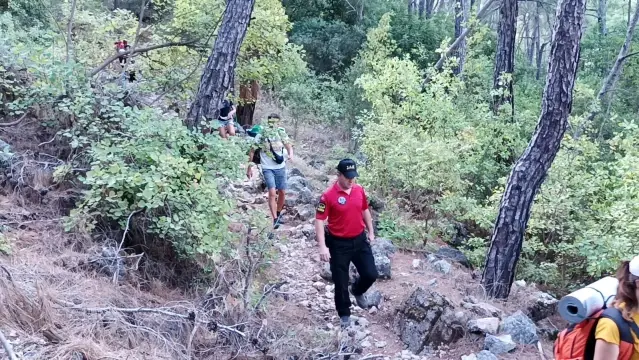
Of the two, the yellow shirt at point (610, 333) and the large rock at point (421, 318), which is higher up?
the yellow shirt at point (610, 333)

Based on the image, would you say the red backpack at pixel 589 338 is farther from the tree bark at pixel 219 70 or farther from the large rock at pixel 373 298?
the tree bark at pixel 219 70

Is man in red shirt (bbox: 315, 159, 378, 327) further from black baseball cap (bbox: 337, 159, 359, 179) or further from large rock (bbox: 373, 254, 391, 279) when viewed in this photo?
large rock (bbox: 373, 254, 391, 279)

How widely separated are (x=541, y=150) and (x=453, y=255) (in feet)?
7.38

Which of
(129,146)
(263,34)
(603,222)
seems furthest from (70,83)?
(603,222)

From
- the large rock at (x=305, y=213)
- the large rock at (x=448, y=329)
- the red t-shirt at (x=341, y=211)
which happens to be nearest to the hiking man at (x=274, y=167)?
the large rock at (x=305, y=213)

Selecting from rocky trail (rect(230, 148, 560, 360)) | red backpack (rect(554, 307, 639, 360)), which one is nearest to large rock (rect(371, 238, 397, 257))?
rocky trail (rect(230, 148, 560, 360))

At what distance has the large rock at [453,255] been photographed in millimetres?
7539

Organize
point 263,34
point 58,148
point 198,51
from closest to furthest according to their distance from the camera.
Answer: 1. point 58,148
2. point 198,51
3. point 263,34

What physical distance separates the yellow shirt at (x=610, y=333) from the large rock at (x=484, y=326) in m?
2.45

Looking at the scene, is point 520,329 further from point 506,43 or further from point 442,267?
point 506,43

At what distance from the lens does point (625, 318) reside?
2.84 m

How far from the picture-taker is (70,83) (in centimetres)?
611

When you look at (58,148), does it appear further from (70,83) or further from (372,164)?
(372,164)

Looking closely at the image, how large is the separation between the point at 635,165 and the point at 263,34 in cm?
650
